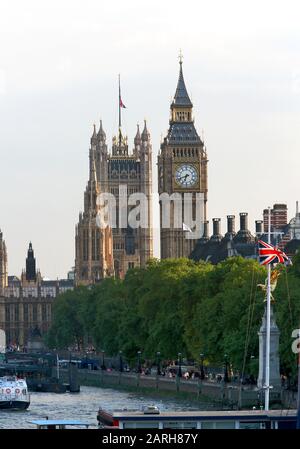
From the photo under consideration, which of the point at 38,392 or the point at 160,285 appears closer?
the point at 38,392

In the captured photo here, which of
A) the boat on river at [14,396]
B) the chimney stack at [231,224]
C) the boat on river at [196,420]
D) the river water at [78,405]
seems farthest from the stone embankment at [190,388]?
the chimney stack at [231,224]

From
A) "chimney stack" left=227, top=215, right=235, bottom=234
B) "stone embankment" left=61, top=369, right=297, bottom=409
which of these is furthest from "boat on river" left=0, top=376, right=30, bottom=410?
"chimney stack" left=227, top=215, right=235, bottom=234

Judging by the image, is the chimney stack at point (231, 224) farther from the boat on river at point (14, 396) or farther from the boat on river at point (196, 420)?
the boat on river at point (196, 420)

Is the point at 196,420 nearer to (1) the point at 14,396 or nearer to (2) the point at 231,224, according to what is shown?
(1) the point at 14,396

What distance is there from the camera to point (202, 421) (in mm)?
45219

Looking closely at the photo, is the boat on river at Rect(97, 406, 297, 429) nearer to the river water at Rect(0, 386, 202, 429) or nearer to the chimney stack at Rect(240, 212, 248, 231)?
the river water at Rect(0, 386, 202, 429)

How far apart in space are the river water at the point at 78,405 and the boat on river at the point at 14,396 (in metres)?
0.44

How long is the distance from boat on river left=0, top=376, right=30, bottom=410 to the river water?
0.44 metres

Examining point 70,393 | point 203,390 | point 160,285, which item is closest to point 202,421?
point 203,390

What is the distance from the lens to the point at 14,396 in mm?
98750

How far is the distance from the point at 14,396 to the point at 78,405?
321cm

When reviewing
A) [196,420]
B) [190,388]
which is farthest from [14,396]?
[196,420]
